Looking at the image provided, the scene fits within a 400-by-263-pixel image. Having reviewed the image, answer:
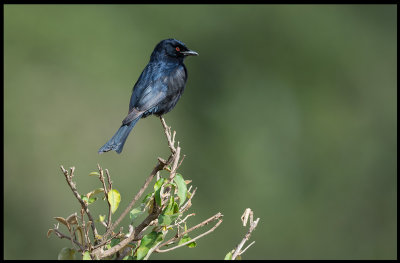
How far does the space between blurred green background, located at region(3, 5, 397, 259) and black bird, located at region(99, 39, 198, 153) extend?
4030mm

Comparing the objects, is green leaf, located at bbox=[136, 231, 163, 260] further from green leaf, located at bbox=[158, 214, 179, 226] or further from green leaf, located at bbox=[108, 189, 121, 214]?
green leaf, located at bbox=[108, 189, 121, 214]

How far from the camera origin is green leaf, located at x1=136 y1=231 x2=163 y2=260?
2156mm

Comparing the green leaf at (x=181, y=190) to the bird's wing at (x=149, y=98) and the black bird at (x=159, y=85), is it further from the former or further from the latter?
the bird's wing at (x=149, y=98)

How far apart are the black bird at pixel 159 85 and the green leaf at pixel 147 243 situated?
187cm

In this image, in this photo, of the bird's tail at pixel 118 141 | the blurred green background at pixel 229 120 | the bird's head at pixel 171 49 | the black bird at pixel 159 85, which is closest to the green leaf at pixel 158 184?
the bird's tail at pixel 118 141

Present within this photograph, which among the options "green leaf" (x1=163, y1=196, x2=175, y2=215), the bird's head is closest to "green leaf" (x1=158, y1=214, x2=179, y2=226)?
"green leaf" (x1=163, y1=196, x2=175, y2=215)

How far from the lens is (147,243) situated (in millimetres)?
2178

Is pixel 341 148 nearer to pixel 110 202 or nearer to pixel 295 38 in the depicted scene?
pixel 295 38

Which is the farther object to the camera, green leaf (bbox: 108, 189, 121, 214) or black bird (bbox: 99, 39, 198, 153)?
black bird (bbox: 99, 39, 198, 153)

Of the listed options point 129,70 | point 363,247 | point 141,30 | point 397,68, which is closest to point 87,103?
point 129,70

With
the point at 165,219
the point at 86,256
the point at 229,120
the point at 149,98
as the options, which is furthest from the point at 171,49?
the point at 229,120

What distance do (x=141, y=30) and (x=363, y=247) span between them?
5.50 meters

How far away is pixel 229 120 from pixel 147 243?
8.94 meters

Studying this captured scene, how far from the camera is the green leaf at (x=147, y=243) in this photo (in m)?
2.16
